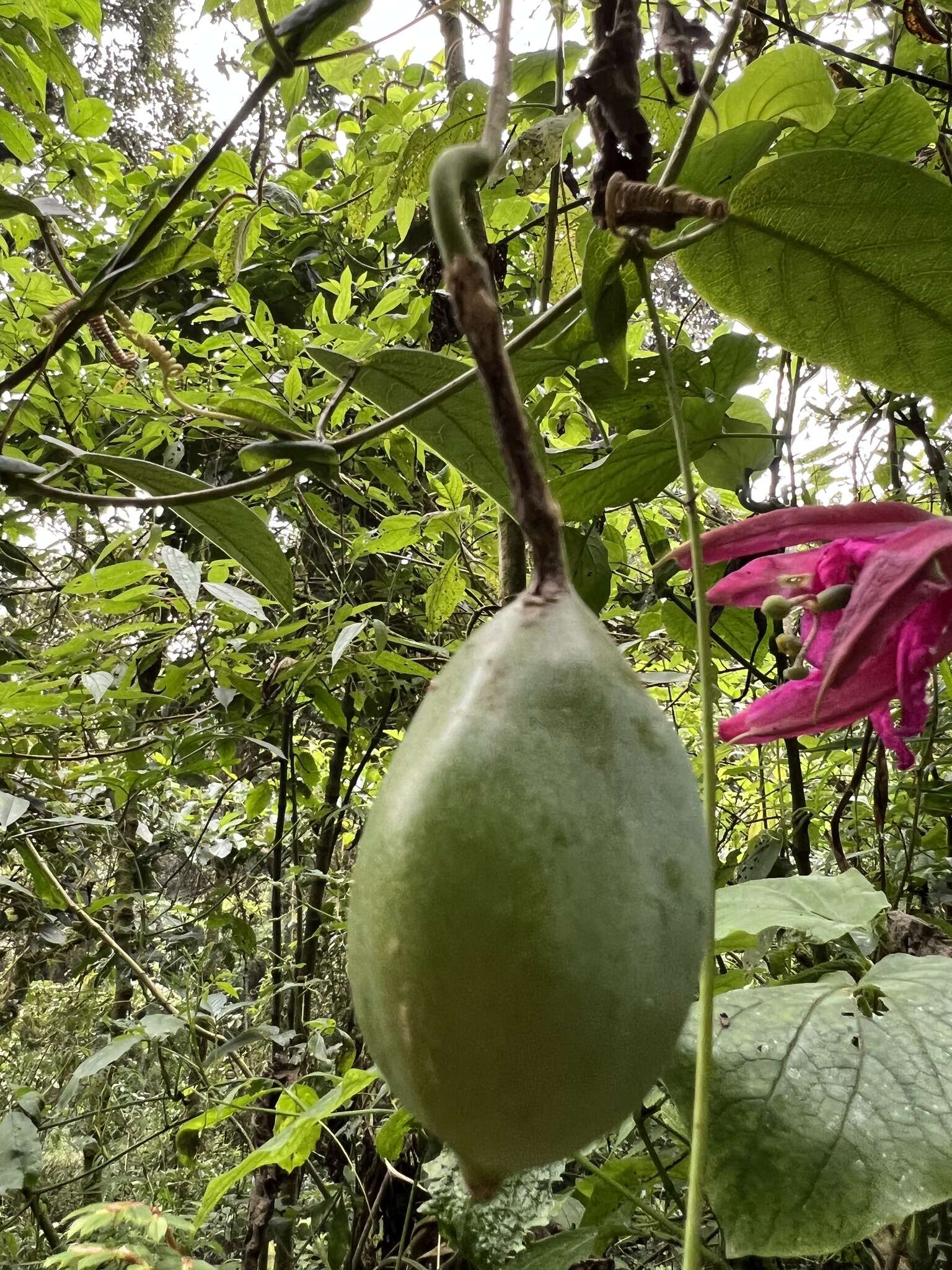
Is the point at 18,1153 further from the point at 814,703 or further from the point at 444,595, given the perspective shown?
the point at 814,703

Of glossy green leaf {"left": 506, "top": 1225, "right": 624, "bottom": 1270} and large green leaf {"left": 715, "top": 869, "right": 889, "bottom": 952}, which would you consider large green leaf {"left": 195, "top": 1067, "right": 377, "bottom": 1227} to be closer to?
glossy green leaf {"left": 506, "top": 1225, "right": 624, "bottom": 1270}

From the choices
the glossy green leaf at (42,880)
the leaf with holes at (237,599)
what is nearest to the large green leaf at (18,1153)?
the glossy green leaf at (42,880)

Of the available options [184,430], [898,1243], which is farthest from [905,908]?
[184,430]

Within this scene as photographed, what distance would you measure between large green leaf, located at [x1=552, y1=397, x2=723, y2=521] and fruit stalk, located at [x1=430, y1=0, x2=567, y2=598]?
14.0 inches

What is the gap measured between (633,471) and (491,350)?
0.42 metres

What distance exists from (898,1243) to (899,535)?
46 cm

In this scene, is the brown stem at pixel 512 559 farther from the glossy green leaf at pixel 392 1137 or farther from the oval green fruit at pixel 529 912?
the glossy green leaf at pixel 392 1137

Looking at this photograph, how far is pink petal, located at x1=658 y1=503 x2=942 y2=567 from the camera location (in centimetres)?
42

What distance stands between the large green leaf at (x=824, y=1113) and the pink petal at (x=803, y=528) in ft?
0.75

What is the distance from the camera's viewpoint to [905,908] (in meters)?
0.85

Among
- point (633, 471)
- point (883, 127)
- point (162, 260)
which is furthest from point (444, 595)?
point (883, 127)

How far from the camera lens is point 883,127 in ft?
1.62

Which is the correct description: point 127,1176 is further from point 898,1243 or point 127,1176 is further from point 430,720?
point 430,720

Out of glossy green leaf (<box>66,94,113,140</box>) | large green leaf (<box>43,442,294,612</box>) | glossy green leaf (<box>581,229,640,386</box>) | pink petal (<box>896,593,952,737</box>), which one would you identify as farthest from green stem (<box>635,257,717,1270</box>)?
glossy green leaf (<box>66,94,113,140</box>)
